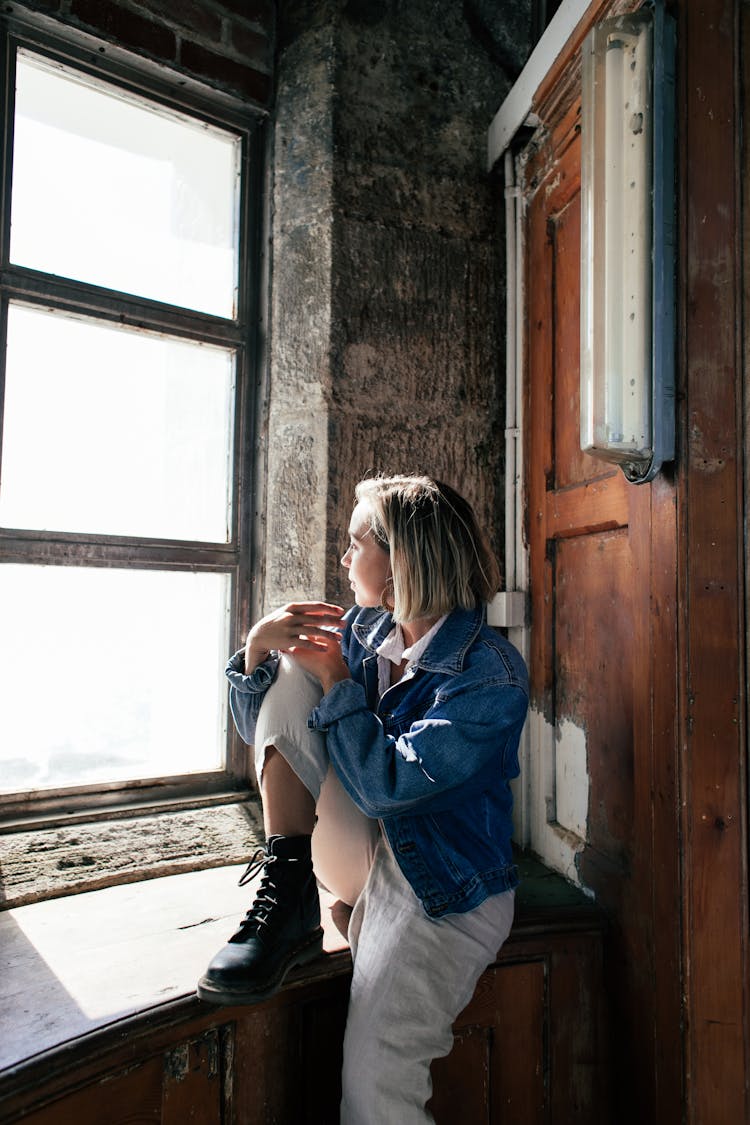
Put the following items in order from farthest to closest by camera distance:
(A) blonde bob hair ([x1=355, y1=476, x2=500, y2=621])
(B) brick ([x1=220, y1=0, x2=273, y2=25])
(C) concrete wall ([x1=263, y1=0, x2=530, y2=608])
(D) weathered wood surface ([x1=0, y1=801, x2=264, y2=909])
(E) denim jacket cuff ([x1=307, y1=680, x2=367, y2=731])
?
(B) brick ([x1=220, y1=0, x2=273, y2=25])
(C) concrete wall ([x1=263, y1=0, x2=530, y2=608])
(D) weathered wood surface ([x1=0, y1=801, x2=264, y2=909])
(A) blonde bob hair ([x1=355, y1=476, x2=500, y2=621])
(E) denim jacket cuff ([x1=307, y1=680, x2=367, y2=731])

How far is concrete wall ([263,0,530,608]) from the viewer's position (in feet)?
6.37

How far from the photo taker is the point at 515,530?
6.70 ft

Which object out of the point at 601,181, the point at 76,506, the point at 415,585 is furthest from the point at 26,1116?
the point at 601,181

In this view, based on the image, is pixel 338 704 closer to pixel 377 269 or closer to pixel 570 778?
pixel 570 778

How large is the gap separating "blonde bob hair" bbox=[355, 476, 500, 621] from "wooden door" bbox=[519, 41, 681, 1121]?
32 cm

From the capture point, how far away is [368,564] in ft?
4.97

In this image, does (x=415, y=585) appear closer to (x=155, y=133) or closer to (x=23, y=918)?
(x=23, y=918)

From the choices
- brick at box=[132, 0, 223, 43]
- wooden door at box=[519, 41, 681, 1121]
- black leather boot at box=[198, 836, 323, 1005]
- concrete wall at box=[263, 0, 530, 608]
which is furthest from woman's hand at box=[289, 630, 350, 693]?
brick at box=[132, 0, 223, 43]

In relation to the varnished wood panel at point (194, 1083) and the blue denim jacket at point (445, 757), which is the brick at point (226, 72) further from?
the varnished wood panel at point (194, 1083)

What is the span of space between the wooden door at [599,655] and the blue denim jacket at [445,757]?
0.29 meters

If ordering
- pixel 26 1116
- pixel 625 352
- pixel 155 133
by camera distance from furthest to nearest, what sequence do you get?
pixel 155 133, pixel 625 352, pixel 26 1116

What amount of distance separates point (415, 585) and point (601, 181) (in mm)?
833

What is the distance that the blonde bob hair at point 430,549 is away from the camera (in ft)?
4.73

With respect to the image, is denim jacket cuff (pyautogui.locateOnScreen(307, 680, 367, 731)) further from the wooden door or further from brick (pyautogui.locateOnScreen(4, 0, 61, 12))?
brick (pyautogui.locateOnScreen(4, 0, 61, 12))
